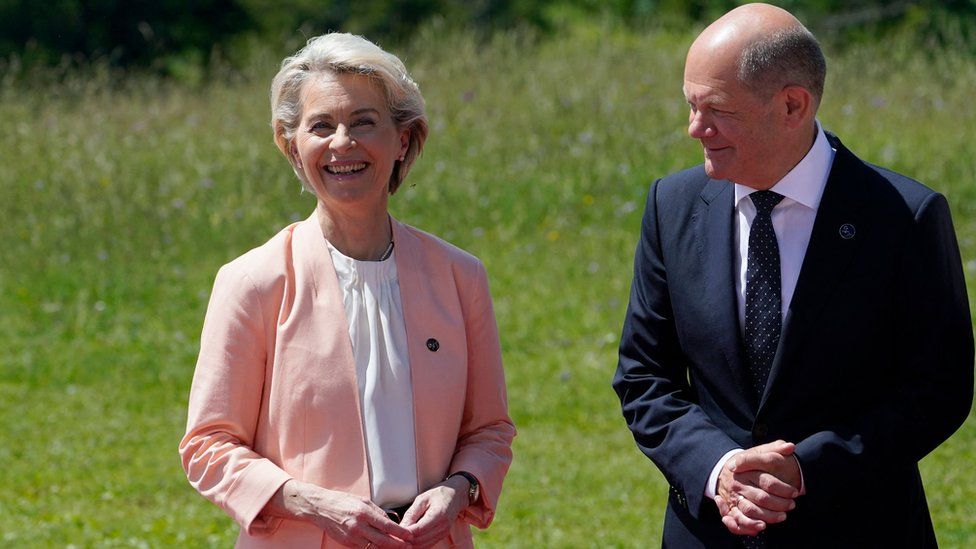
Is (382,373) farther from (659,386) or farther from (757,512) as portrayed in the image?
(757,512)

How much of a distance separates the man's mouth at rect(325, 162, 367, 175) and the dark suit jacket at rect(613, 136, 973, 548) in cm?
84

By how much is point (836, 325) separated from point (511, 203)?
738 cm

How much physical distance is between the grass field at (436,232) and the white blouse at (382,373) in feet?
10.4

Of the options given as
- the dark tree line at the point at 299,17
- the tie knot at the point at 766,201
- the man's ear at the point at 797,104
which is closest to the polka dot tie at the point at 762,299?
the tie knot at the point at 766,201

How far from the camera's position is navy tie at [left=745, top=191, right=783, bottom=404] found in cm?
321

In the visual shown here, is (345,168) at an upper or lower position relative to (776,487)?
upper

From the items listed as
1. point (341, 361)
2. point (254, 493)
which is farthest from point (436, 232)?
point (254, 493)

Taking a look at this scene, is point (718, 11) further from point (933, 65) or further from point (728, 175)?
point (728, 175)

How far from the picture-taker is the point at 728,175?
3.22 m

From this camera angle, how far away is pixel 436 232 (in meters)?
10.2

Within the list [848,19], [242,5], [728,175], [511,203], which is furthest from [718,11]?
[728,175]

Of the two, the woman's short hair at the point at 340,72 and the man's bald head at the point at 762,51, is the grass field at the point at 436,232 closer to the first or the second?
the woman's short hair at the point at 340,72

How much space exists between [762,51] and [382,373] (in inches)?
47.4

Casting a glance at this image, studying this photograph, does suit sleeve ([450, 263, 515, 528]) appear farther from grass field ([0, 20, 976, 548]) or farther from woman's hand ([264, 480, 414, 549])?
grass field ([0, 20, 976, 548])
